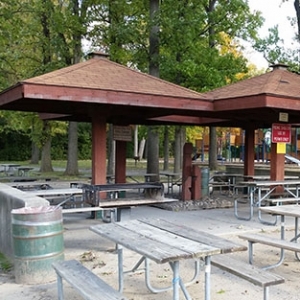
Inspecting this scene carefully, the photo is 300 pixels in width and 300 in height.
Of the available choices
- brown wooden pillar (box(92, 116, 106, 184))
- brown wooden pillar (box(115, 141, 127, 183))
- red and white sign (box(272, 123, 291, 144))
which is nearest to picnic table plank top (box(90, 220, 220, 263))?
brown wooden pillar (box(92, 116, 106, 184))

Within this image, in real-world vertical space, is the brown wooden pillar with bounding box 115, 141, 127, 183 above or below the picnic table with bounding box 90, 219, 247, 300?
above

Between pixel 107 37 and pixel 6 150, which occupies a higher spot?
pixel 107 37

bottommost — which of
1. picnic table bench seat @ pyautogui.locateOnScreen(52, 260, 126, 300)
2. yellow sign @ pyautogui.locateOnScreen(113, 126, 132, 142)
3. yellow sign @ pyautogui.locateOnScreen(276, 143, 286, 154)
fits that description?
picnic table bench seat @ pyautogui.locateOnScreen(52, 260, 126, 300)

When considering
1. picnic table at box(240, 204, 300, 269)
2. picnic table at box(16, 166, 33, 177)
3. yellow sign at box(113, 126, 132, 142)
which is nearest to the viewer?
picnic table at box(240, 204, 300, 269)

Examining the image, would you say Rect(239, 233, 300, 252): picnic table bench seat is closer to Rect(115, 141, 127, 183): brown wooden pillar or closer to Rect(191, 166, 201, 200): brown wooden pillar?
Rect(191, 166, 201, 200): brown wooden pillar

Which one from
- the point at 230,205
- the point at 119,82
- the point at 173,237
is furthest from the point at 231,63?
the point at 173,237

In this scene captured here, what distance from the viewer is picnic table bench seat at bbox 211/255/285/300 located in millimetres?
3420

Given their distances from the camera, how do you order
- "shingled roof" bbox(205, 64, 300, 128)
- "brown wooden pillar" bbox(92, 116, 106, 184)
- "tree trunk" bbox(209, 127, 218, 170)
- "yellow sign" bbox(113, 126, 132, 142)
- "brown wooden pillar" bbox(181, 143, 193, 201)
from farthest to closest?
"tree trunk" bbox(209, 127, 218, 170), "brown wooden pillar" bbox(181, 143, 193, 201), "yellow sign" bbox(113, 126, 132, 142), "brown wooden pillar" bbox(92, 116, 106, 184), "shingled roof" bbox(205, 64, 300, 128)

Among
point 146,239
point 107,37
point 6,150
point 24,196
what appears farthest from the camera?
point 6,150

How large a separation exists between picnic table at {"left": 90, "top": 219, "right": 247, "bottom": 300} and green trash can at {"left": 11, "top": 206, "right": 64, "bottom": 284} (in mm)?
609

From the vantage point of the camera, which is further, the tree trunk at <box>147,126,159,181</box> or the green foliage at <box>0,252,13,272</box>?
the tree trunk at <box>147,126,159,181</box>

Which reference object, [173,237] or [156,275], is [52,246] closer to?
[156,275]

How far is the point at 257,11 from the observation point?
1703 cm

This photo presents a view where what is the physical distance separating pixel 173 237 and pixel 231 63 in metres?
12.4
